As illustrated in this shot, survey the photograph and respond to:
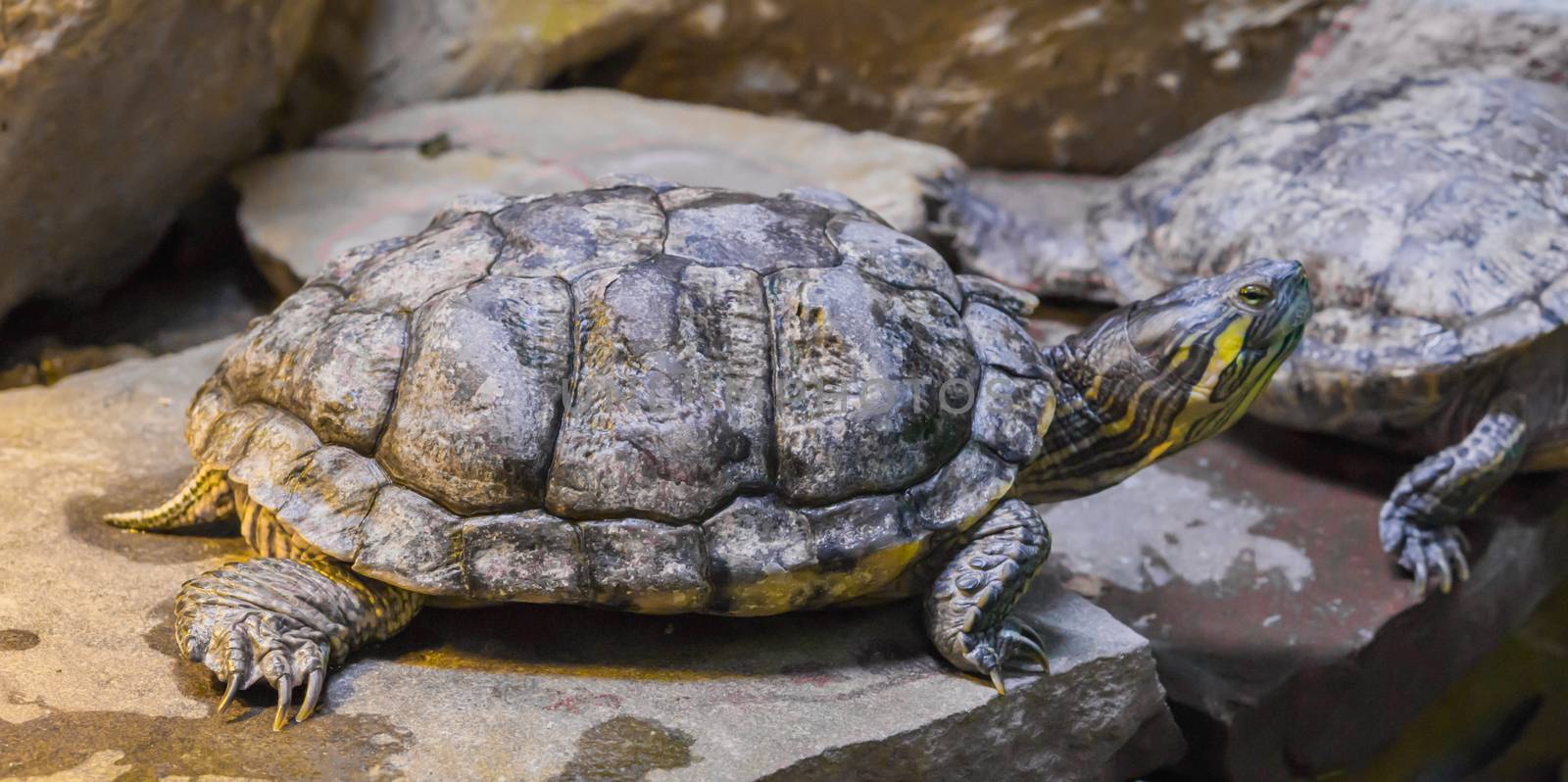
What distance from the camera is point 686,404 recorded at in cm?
270

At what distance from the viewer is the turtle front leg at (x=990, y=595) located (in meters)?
2.74

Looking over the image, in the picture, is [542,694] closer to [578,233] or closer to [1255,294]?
[578,233]

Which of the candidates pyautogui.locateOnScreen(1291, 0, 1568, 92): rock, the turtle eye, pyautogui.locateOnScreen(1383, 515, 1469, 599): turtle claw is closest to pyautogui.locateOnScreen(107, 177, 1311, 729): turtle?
the turtle eye

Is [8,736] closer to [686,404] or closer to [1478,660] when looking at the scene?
[686,404]

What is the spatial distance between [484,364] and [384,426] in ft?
0.92

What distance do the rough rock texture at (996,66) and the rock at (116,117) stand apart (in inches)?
82.4

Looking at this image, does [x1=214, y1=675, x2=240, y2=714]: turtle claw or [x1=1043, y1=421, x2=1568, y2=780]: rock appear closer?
[x1=214, y1=675, x2=240, y2=714]: turtle claw

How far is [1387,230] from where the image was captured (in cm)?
434

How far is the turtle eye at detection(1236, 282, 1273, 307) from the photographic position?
117 inches

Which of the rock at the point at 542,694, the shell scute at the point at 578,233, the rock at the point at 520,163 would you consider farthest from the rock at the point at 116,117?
the shell scute at the point at 578,233

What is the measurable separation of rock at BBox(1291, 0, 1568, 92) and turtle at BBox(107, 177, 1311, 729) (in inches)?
126

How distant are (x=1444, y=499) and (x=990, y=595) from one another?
6.80ft

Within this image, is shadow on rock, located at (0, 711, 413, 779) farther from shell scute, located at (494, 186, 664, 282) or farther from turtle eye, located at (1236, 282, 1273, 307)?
turtle eye, located at (1236, 282, 1273, 307)

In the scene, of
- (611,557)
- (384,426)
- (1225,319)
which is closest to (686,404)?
(611,557)
